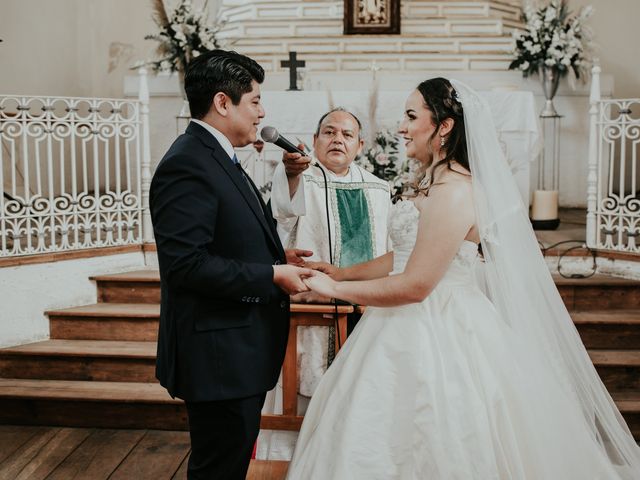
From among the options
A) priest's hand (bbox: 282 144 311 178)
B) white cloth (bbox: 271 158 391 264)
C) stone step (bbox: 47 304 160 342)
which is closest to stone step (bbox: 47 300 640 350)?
stone step (bbox: 47 304 160 342)

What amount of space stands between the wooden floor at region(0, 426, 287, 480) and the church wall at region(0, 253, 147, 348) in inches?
26.3

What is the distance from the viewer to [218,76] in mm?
2041

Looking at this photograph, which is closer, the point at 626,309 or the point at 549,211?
the point at 626,309

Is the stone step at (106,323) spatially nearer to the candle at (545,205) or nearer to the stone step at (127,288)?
the stone step at (127,288)

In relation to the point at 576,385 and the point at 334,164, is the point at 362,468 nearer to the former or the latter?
the point at 576,385

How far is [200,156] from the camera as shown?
2.00m

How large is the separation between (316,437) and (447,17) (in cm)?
595

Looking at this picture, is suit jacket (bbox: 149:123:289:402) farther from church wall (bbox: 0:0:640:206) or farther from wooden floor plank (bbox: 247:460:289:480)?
church wall (bbox: 0:0:640:206)

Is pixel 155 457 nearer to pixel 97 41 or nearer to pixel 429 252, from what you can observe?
pixel 429 252

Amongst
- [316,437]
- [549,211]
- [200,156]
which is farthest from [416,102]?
[549,211]

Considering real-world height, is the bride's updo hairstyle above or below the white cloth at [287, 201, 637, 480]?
above

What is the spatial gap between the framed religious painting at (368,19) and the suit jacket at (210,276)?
562 cm

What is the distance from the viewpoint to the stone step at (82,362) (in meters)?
4.21

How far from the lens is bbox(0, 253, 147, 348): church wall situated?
14.5 ft
